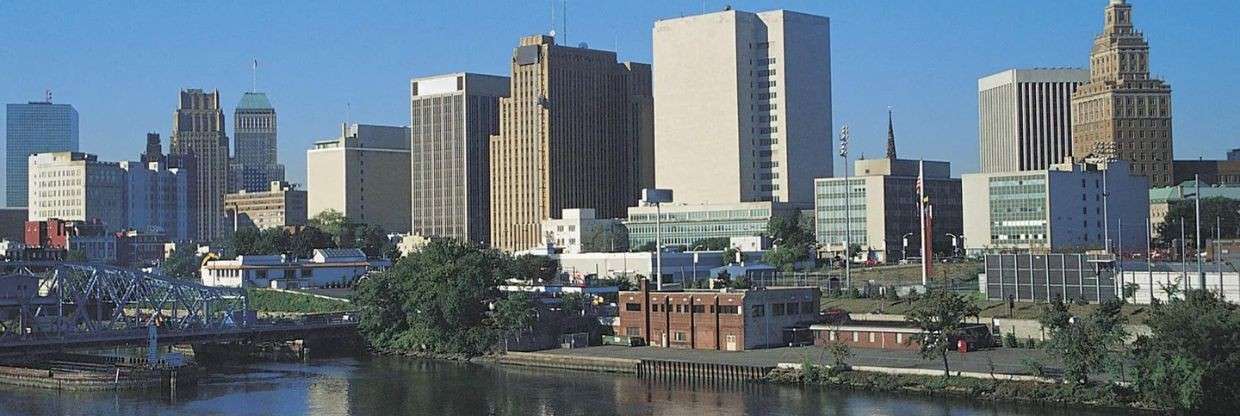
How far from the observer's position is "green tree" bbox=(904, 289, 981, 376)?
83.4 meters

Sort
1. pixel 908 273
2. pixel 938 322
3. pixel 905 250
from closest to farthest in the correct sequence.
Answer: pixel 938 322 → pixel 908 273 → pixel 905 250

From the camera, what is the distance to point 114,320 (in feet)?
352

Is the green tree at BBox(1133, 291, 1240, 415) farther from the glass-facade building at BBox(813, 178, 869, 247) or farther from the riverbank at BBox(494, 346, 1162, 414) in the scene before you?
the glass-facade building at BBox(813, 178, 869, 247)

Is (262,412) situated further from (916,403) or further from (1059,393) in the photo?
(1059,393)

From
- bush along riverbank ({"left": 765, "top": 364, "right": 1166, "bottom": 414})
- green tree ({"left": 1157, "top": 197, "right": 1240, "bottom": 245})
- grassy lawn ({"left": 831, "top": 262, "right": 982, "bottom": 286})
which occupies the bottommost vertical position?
bush along riverbank ({"left": 765, "top": 364, "right": 1166, "bottom": 414})

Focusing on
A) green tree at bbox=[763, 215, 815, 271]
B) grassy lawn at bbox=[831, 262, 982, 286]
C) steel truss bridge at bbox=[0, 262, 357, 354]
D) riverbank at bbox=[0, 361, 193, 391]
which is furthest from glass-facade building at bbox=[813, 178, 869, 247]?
riverbank at bbox=[0, 361, 193, 391]

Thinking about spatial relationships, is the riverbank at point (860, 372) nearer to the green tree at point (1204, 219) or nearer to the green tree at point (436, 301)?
the green tree at point (436, 301)

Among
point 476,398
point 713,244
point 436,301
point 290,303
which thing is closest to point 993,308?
point 476,398

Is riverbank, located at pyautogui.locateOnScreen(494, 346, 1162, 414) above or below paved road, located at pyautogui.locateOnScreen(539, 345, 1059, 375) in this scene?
below

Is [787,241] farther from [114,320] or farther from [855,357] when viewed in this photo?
[114,320]

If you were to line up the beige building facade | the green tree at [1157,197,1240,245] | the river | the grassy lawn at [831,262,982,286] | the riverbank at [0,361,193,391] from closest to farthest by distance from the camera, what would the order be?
the river → the riverbank at [0,361,193,391] → the grassy lawn at [831,262,982,286] → the green tree at [1157,197,1240,245] → the beige building facade

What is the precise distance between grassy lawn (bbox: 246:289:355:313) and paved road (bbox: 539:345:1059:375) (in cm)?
4680

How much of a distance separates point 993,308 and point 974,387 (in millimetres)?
22633

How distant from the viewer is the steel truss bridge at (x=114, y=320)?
4048 inches
